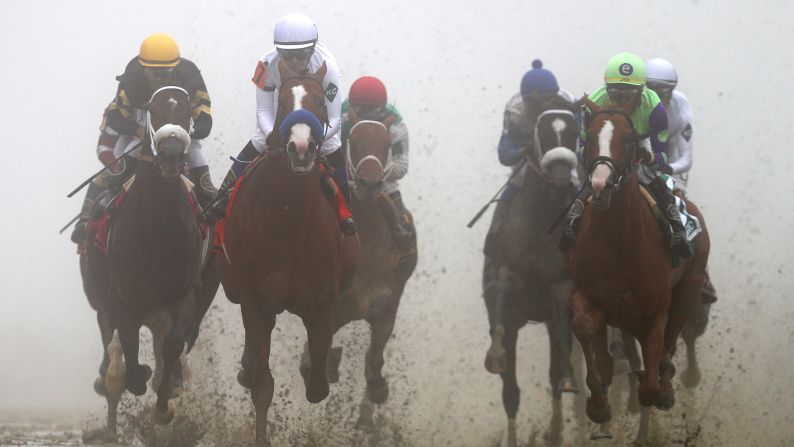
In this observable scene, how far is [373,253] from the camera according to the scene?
11250 millimetres

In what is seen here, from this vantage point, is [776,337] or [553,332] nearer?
[553,332]

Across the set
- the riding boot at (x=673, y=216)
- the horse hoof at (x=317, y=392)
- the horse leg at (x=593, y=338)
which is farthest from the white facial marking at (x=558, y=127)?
the horse hoof at (x=317, y=392)

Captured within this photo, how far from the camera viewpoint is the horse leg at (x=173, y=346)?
1023cm

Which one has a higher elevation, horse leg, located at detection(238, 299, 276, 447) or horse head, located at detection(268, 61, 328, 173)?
horse head, located at detection(268, 61, 328, 173)

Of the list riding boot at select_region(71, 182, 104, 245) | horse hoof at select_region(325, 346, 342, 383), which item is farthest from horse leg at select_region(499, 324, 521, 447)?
riding boot at select_region(71, 182, 104, 245)

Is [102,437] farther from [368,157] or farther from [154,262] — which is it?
[368,157]

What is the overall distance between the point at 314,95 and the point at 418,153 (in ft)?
19.0

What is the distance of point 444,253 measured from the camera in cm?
1437

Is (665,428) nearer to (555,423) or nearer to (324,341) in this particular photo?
(555,423)

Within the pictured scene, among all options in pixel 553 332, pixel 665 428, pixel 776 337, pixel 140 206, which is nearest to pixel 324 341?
pixel 140 206

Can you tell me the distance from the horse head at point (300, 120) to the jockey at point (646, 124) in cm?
182

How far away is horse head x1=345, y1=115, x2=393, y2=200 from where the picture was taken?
10.8 metres

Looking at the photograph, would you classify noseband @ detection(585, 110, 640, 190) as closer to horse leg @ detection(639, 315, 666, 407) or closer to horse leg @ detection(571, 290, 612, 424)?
horse leg @ detection(571, 290, 612, 424)

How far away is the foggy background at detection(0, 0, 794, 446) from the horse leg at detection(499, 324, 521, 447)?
1.86m
